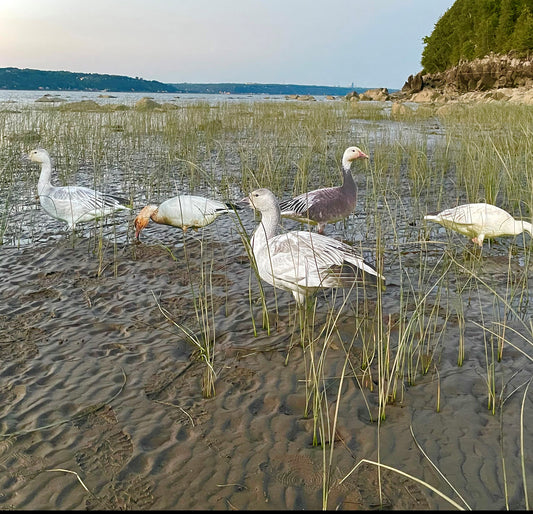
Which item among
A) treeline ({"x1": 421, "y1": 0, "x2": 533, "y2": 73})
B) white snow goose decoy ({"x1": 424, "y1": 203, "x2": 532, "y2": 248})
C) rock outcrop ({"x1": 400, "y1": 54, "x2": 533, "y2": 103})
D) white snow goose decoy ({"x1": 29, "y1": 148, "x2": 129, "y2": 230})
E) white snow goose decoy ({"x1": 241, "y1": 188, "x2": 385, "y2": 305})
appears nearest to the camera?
white snow goose decoy ({"x1": 241, "y1": 188, "x2": 385, "y2": 305})

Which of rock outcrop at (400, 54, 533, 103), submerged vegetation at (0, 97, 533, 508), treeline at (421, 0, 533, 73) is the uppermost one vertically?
treeline at (421, 0, 533, 73)

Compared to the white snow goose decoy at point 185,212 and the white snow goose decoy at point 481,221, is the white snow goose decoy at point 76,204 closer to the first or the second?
Result: the white snow goose decoy at point 185,212

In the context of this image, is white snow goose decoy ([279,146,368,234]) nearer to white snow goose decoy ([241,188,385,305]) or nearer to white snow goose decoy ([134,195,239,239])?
white snow goose decoy ([134,195,239,239])

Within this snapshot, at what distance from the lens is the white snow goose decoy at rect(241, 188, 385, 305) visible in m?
3.65

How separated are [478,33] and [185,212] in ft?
201

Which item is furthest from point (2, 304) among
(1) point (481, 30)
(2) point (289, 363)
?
(1) point (481, 30)

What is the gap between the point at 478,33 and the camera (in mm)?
55594

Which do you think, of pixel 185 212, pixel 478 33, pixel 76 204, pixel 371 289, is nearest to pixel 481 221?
pixel 371 289

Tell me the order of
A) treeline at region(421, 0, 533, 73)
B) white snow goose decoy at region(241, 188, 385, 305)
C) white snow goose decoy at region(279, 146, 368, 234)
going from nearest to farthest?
white snow goose decoy at region(241, 188, 385, 305) → white snow goose decoy at region(279, 146, 368, 234) → treeline at region(421, 0, 533, 73)

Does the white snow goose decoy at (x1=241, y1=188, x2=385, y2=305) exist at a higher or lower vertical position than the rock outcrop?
lower

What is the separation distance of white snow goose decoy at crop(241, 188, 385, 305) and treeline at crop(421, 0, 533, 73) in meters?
50.6

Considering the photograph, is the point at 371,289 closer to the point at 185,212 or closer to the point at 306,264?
the point at 306,264

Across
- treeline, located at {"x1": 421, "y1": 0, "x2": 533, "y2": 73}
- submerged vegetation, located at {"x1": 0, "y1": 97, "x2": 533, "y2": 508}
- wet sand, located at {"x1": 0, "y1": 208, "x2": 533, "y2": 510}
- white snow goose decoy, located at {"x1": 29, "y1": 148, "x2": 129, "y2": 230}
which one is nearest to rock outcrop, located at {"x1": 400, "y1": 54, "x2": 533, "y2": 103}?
treeline, located at {"x1": 421, "y1": 0, "x2": 533, "y2": 73}

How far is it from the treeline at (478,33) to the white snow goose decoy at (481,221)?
48612 millimetres
